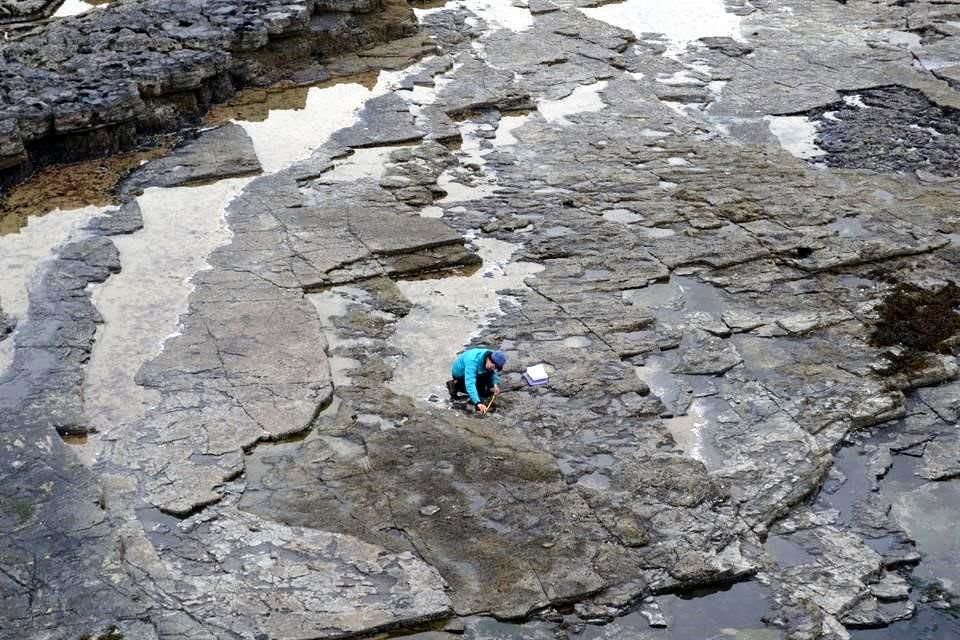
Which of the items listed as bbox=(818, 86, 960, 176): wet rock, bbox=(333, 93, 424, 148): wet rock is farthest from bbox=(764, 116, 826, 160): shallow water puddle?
bbox=(333, 93, 424, 148): wet rock

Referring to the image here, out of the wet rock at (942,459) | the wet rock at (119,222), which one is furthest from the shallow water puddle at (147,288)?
the wet rock at (942,459)

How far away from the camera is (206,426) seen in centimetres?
836

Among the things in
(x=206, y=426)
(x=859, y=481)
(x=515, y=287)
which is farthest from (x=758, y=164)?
(x=206, y=426)

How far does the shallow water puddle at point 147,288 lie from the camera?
8.80 m

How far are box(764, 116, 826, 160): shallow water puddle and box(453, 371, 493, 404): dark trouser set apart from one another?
21.7 feet

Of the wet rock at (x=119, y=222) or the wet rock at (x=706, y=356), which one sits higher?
the wet rock at (x=119, y=222)

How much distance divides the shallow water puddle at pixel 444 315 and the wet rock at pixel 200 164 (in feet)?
11.0

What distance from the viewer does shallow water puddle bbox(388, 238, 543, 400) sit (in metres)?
9.20

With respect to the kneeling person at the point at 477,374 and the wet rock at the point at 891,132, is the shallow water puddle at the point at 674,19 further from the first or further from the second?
the kneeling person at the point at 477,374

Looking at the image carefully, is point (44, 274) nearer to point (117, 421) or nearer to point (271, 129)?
point (117, 421)

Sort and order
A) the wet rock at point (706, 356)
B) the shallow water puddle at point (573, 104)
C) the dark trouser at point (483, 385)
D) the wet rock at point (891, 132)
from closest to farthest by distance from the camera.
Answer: the dark trouser at point (483, 385), the wet rock at point (706, 356), the wet rock at point (891, 132), the shallow water puddle at point (573, 104)

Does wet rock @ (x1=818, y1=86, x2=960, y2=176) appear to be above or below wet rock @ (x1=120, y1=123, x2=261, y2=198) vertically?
below

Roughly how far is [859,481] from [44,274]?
25.1ft

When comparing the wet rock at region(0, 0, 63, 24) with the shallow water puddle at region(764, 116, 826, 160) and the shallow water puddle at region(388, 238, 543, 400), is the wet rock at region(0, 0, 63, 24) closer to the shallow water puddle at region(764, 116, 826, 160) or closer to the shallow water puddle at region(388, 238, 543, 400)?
the shallow water puddle at region(388, 238, 543, 400)
